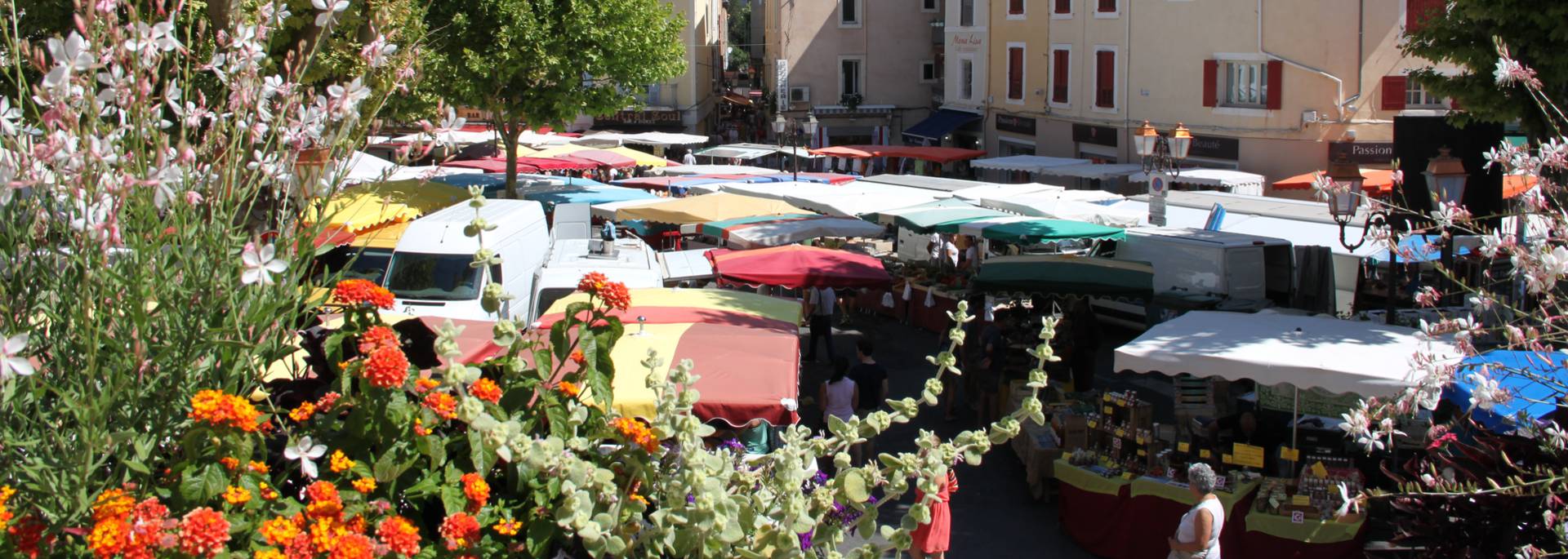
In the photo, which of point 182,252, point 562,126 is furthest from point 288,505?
point 562,126

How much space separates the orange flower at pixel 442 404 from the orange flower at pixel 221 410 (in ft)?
1.34

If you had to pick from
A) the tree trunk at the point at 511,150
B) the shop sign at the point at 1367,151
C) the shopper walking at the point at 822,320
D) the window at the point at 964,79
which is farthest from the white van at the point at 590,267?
the window at the point at 964,79

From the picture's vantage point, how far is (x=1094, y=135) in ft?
111

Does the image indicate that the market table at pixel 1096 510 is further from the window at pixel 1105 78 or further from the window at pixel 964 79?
the window at pixel 964 79

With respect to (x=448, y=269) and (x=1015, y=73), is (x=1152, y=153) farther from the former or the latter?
(x=1015, y=73)

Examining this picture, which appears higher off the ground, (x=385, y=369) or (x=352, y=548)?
(x=385, y=369)

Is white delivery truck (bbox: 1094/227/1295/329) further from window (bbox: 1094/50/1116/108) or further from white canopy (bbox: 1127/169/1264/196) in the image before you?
window (bbox: 1094/50/1116/108)

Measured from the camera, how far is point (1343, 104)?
27.2 metres

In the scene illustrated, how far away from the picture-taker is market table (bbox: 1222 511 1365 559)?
848 cm

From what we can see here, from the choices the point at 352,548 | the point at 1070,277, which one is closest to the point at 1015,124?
the point at 1070,277

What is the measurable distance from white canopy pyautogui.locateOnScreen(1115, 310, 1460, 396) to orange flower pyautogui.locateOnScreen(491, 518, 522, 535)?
658 centimetres

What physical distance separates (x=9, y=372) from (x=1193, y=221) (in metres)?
19.3

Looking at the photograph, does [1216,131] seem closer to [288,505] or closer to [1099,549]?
[1099,549]

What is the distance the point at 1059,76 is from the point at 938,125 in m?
6.06
